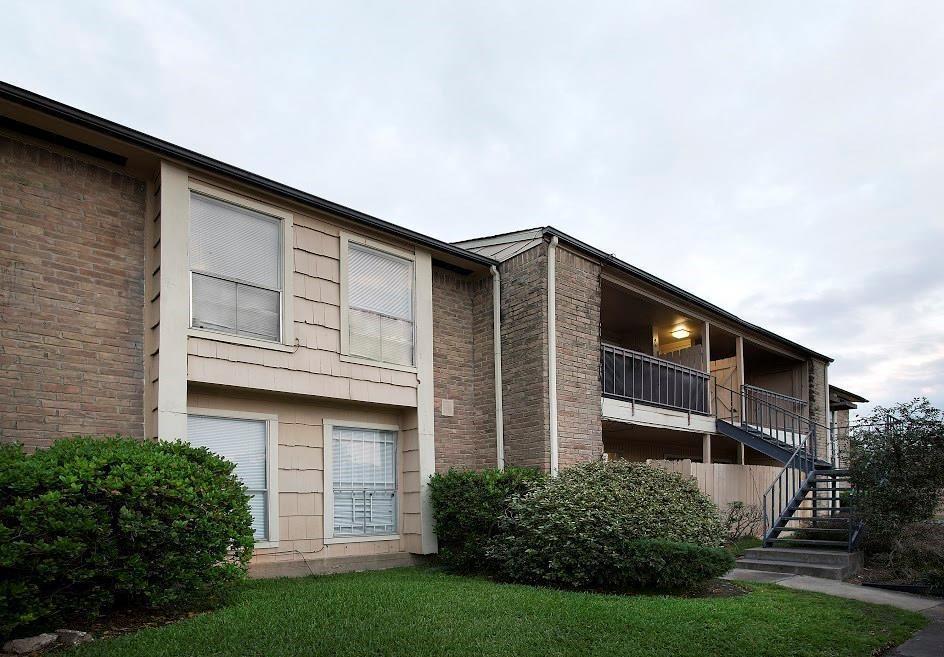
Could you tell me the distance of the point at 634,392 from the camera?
14117 millimetres

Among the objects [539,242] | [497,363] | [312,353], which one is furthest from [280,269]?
[539,242]

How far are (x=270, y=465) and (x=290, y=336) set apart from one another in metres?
1.76

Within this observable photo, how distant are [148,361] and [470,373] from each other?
Result: 5.50m

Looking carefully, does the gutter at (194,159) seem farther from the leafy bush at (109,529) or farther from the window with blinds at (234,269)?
the leafy bush at (109,529)

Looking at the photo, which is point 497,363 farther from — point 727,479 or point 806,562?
point 727,479

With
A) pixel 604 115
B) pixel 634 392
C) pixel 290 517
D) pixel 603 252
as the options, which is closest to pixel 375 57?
pixel 604 115

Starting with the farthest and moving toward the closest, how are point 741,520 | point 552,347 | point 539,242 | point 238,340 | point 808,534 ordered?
point 741,520 < point 808,534 < point 539,242 < point 552,347 < point 238,340

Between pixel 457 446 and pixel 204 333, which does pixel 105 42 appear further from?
pixel 457 446

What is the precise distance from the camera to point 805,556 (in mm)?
11164

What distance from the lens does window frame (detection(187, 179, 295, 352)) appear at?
8.94 metres

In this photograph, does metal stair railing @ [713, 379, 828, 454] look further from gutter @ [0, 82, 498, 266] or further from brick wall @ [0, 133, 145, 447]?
brick wall @ [0, 133, 145, 447]

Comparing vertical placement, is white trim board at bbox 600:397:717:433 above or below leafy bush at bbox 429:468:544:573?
above

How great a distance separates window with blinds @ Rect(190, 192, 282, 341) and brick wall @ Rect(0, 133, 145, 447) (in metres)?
0.69

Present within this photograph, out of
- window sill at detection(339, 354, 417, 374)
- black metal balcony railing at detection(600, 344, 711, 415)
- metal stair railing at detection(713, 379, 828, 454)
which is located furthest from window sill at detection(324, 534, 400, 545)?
metal stair railing at detection(713, 379, 828, 454)
